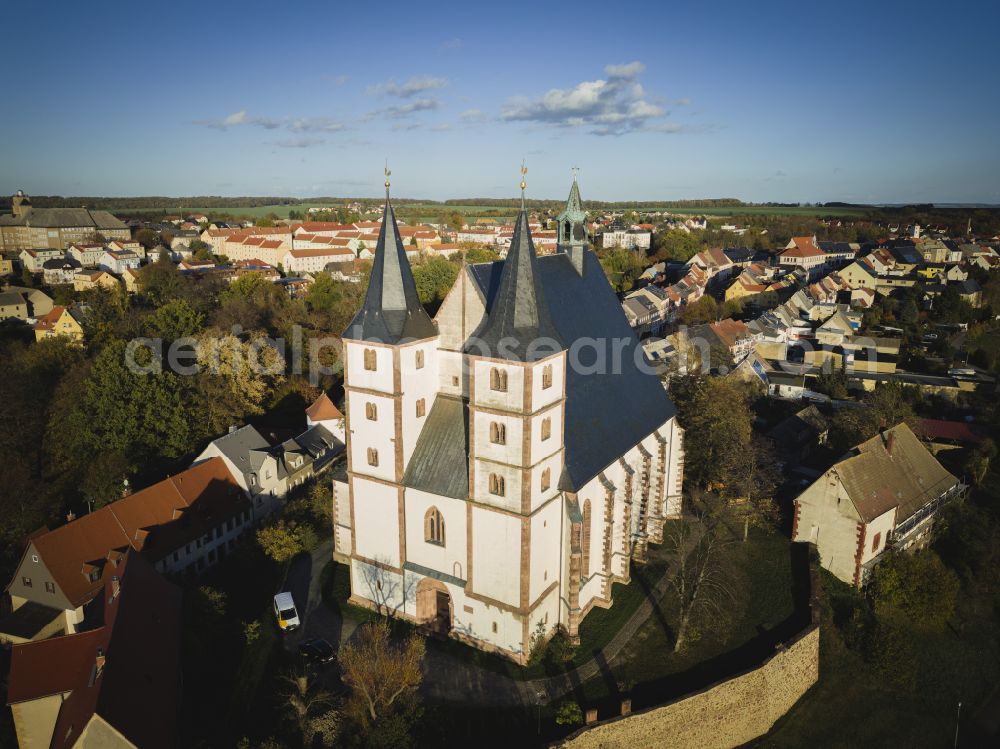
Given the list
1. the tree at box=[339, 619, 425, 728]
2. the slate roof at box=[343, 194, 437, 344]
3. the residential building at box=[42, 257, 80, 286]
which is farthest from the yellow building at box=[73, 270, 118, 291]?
the tree at box=[339, 619, 425, 728]

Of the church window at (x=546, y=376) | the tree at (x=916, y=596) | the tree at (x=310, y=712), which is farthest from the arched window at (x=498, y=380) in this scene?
the tree at (x=916, y=596)

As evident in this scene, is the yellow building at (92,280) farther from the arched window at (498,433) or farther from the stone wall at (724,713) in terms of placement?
the stone wall at (724,713)

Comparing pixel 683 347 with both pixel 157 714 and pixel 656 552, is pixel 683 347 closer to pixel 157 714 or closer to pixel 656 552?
pixel 656 552

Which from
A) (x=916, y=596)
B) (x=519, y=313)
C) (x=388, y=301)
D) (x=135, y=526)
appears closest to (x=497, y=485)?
(x=519, y=313)

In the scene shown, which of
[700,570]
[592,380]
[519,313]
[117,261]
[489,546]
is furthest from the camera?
[117,261]

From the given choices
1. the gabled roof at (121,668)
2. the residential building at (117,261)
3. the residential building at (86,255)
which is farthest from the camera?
the residential building at (86,255)

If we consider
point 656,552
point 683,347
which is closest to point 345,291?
point 683,347

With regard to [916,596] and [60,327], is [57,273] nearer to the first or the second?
[60,327]
